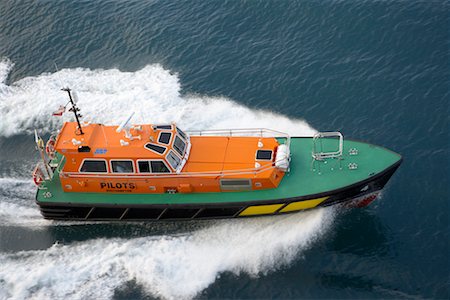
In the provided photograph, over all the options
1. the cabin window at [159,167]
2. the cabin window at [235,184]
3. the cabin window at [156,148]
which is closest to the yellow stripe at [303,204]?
the cabin window at [235,184]

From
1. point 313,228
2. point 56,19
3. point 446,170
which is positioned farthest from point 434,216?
point 56,19

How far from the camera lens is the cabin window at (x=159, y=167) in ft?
66.9

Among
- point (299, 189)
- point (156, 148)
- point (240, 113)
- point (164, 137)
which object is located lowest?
point (299, 189)

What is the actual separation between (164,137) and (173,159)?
37.6 inches

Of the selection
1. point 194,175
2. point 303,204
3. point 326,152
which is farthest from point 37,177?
point 326,152

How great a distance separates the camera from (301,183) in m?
20.4

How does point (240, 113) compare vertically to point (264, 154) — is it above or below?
above

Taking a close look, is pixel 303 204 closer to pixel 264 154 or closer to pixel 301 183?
pixel 301 183

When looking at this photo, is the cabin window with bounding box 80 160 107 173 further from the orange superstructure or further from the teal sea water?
the teal sea water

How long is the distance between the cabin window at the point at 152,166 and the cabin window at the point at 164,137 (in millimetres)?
847

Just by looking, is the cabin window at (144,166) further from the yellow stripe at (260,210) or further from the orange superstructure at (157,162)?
the yellow stripe at (260,210)

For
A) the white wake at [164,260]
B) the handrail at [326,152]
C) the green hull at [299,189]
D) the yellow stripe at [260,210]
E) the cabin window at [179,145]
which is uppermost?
the cabin window at [179,145]

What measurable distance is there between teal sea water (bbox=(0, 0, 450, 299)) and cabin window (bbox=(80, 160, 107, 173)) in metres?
2.51

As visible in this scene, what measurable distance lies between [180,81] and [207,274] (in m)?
12.0
